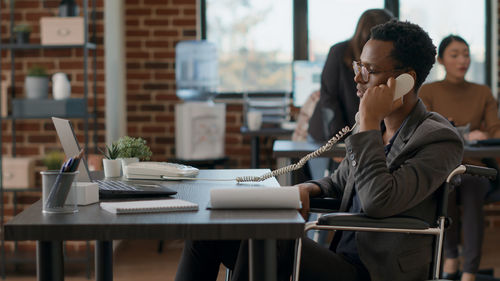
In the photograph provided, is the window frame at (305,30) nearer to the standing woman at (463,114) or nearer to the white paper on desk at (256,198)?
the standing woman at (463,114)

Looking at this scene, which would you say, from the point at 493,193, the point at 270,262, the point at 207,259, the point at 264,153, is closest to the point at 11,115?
the point at 264,153

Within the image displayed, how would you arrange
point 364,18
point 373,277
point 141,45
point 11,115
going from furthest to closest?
1. point 141,45
2. point 11,115
3. point 364,18
4. point 373,277

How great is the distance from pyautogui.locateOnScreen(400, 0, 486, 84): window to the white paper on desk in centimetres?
402

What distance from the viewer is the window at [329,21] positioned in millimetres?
5172

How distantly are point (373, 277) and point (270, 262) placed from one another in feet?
1.67

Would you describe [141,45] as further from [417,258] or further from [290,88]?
[417,258]

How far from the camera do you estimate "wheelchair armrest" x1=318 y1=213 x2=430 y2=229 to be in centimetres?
164

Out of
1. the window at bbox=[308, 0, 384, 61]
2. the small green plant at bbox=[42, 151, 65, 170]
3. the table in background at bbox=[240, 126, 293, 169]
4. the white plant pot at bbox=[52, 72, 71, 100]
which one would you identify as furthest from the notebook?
the window at bbox=[308, 0, 384, 61]

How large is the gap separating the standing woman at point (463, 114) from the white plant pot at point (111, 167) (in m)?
2.01

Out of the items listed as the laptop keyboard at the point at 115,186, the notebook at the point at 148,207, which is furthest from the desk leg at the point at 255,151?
the notebook at the point at 148,207

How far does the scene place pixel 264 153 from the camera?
503cm

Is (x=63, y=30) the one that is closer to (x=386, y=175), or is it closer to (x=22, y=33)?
(x=22, y=33)

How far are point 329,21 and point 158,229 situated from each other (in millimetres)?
4140

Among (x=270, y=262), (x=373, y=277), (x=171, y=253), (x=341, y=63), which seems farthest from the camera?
(x=171, y=253)
